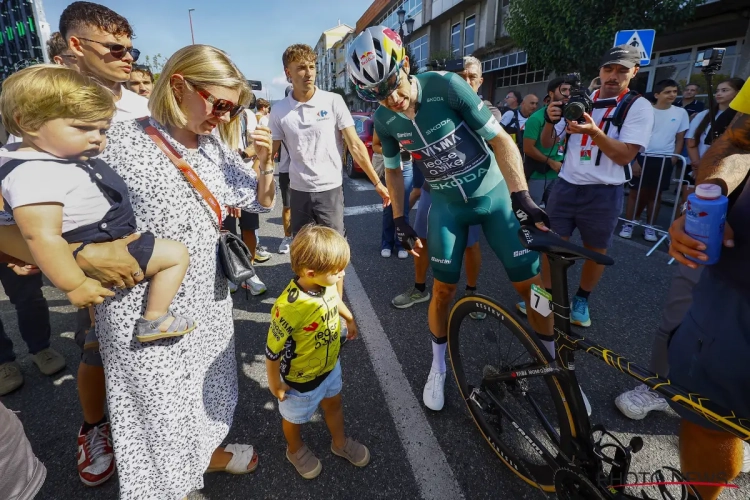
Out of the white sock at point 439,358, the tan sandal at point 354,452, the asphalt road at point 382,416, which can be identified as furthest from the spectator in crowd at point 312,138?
the tan sandal at point 354,452

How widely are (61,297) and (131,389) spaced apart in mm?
3304

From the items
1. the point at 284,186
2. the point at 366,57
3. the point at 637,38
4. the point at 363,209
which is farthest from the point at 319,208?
the point at 363,209

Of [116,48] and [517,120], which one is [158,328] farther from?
[517,120]

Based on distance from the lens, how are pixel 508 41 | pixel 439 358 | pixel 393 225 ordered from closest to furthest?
pixel 439 358 → pixel 393 225 → pixel 508 41

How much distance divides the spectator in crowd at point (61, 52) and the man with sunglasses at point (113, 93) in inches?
2.0

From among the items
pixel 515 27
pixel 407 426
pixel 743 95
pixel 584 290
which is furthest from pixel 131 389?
pixel 515 27

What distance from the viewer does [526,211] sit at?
190cm

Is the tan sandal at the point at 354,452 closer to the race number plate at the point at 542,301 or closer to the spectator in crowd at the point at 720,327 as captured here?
the race number plate at the point at 542,301

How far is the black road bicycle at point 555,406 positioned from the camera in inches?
52.0

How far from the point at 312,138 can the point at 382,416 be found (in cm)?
241

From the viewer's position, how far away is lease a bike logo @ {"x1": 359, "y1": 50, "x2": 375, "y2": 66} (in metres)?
2.03

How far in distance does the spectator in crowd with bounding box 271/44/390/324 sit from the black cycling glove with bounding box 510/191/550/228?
1573 millimetres

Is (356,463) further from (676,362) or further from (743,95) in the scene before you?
(743,95)

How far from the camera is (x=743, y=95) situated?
3.98ft
